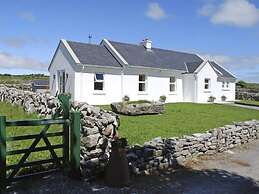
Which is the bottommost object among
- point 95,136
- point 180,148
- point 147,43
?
point 180,148

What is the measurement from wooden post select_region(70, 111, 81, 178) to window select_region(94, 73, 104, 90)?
60.1 feet

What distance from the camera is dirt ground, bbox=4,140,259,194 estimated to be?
21.4 ft

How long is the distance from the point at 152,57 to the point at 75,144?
83.1ft

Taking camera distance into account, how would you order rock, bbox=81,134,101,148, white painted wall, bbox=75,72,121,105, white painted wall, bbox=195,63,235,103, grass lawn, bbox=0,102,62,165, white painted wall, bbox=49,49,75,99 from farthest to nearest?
white painted wall, bbox=195,63,235,103, white painted wall, bbox=49,49,75,99, white painted wall, bbox=75,72,121,105, grass lawn, bbox=0,102,62,165, rock, bbox=81,134,101,148

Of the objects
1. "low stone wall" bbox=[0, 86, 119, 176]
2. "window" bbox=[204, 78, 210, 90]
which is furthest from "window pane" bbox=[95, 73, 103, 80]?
"low stone wall" bbox=[0, 86, 119, 176]

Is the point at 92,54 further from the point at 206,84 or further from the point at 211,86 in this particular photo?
the point at 211,86

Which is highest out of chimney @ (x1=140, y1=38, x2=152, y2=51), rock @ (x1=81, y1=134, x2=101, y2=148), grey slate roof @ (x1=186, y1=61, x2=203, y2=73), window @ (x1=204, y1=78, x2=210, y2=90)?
chimney @ (x1=140, y1=38, x2=152, y2=51)

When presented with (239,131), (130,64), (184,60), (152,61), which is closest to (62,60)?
(130,64)

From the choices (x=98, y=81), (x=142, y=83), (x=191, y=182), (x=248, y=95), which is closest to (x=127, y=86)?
(x=142, y=83)

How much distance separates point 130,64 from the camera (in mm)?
27359

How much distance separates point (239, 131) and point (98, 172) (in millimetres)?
7354

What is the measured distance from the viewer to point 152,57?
3166 cm

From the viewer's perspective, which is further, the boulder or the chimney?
the chimney

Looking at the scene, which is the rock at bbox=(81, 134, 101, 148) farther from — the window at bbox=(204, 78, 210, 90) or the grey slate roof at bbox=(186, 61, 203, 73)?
the window at bbox=(204, 78, 210, 90)
